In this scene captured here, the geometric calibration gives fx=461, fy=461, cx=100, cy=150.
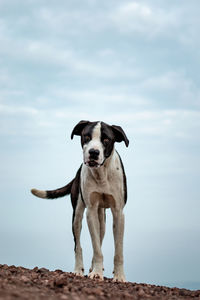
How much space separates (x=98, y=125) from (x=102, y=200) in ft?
5.36

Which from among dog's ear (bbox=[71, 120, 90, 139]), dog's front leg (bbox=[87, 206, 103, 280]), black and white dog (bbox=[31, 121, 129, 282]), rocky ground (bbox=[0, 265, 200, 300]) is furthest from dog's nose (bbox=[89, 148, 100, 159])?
rocky ground (bbox=[0, 265, 200, 300])

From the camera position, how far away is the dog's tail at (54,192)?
10820 mm

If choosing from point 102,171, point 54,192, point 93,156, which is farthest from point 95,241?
point 54,192

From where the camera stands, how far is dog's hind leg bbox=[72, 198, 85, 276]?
966 centimetres

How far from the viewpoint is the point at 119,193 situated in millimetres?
9031

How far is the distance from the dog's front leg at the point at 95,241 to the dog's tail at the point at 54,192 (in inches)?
71.5

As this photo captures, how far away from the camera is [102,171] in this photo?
28.8 feet

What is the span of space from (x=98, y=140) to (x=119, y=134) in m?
0.75

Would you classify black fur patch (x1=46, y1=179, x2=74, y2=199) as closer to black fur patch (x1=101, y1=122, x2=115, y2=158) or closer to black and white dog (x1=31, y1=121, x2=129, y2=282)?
black and white dog (x1=31, y1=121, x2=129, y2=282)

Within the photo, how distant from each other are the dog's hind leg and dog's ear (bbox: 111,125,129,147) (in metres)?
1.70

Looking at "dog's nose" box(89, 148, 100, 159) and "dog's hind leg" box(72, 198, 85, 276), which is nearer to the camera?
"dog's nose" box(89, 148, 100, 159)

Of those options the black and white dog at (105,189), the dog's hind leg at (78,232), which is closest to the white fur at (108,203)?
the black and white dog at (105,189)

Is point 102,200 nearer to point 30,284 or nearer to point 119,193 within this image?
point 119,193

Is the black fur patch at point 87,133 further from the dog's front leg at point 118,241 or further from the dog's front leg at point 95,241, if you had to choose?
the dog's front leg at point 118,241
